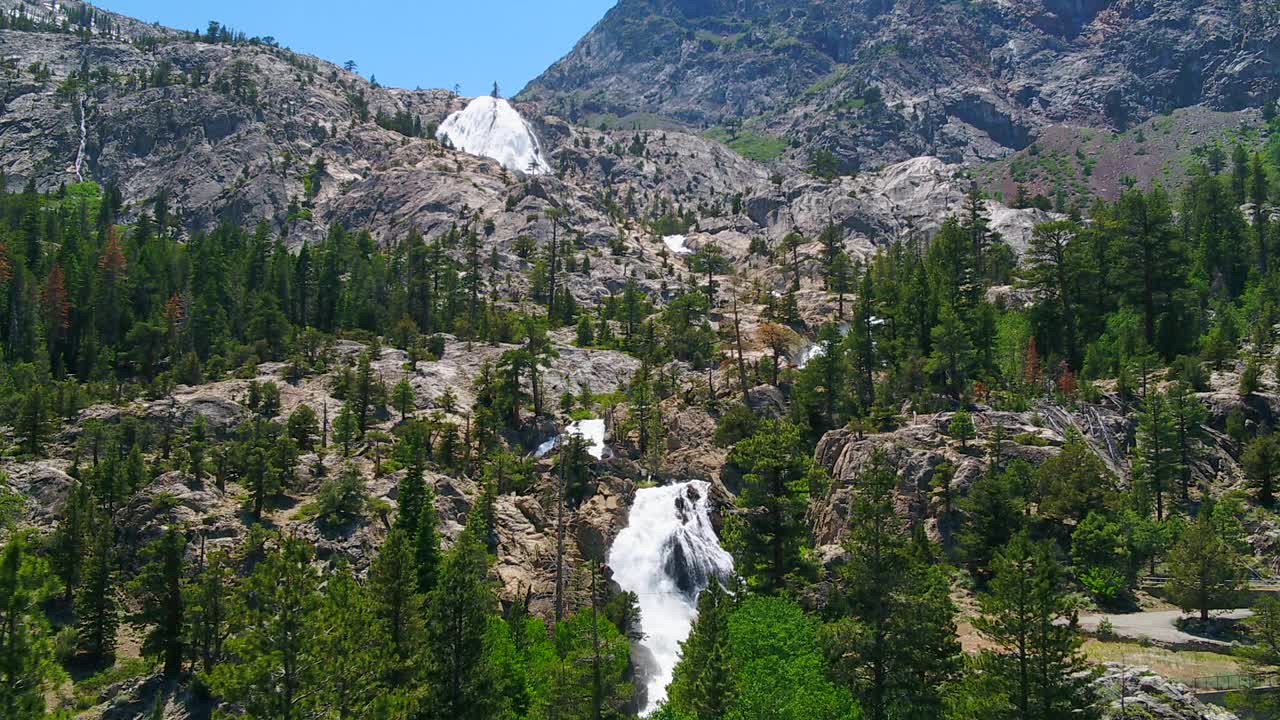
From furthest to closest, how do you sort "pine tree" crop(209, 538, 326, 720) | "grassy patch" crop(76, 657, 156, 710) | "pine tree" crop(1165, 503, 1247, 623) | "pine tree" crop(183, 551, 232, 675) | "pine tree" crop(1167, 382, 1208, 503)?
1. "pine tree" crop(1167, 382, 1208, 503)
2. "pine tree" crop(183, 551, 232, 675)
3. "grassy patch" crop(76, 657, 156, 710)
4. "pine tree" crop(1165, 503, 1247, 623)
5. "pine tree" crop(209, 538, 326, 720)

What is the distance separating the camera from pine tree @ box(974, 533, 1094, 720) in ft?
116

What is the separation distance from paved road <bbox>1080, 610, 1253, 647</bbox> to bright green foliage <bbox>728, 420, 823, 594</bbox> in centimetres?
1682

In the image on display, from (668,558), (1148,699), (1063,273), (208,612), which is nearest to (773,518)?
(668,558)

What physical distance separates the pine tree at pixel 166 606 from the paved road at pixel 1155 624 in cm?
5232

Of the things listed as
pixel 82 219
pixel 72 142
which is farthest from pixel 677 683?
pixel 72 142

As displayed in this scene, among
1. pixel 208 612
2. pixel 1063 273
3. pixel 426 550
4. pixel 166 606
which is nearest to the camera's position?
pixel 208 612

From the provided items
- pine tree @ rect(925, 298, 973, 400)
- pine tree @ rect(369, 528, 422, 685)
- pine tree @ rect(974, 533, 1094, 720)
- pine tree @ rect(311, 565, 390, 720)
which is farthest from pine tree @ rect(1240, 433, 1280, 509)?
pine tree @ rect(311, 565, 390, 720)

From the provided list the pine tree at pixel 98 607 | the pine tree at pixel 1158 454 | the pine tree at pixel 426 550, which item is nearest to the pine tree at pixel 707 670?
the pine tree at pixel 426 550

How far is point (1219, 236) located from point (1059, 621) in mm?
69908

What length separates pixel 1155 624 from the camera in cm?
5041

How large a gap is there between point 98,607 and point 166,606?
5.60 m

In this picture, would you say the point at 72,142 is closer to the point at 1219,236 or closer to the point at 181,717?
the point at 181,717

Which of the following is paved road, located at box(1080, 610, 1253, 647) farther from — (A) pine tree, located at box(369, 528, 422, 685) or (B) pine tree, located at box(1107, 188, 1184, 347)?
(B) pine tree, located at box(1107, 188, 1184, 347)

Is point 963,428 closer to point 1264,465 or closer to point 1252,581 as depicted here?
point 1252,581
